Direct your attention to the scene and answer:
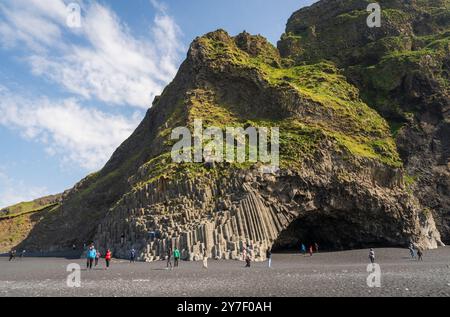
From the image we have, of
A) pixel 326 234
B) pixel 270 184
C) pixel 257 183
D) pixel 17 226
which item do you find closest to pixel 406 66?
pixel 326 234

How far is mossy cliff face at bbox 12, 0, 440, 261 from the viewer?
4356cm

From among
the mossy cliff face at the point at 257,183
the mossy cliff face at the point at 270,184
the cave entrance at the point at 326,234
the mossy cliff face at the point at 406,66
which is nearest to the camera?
the mossy cliff face at the point at 270,184

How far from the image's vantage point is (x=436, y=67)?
70375 mm

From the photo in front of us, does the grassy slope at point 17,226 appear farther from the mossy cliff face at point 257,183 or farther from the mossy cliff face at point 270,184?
the mossy cliff face at point 270,184

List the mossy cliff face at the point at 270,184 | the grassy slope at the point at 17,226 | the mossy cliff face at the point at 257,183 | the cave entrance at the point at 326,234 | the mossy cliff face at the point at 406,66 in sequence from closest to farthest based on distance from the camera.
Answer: the mossy cliff face at the point at 270,184 < the mossy cliff face at the point at 257,183 < the cave entrance at the point at 326,234 < the mossy cliff face at the point at 406,66 < the grassy slope at the point at 17,226

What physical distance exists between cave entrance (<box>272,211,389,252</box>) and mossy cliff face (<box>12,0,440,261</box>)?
0.14 meters

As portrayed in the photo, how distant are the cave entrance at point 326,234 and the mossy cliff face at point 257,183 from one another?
138 mm

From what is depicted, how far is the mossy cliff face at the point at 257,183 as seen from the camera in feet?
143

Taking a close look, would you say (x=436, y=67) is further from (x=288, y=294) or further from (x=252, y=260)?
(x=288, y=294)

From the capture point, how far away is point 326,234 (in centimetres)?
5450

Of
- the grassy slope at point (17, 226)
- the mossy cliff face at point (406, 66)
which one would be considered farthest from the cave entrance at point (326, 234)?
the grassy slope at point (17, 226)

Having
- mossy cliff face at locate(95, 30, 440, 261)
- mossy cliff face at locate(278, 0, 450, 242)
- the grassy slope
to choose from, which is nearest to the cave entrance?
mossy cliff face at locate(95, 30, 440, 261)

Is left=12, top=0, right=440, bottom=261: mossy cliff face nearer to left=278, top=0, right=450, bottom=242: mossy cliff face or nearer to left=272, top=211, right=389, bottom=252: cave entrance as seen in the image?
left=272, top=211, right=389, bottom=252: cave entrance
